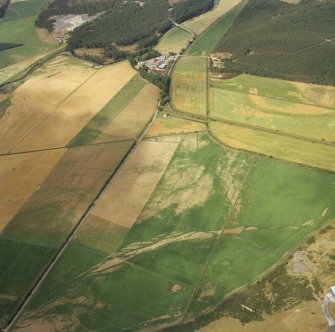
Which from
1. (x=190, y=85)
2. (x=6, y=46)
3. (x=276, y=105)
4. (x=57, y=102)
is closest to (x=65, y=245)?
(x=57, y=102)

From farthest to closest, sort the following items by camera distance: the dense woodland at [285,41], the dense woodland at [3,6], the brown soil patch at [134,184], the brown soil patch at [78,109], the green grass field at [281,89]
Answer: the dense woodland at [3,6], the dense woodland at [285,41], the green grass field at [281,89], the brown soil patch at [78,109], the brown soil patch at [134,184]

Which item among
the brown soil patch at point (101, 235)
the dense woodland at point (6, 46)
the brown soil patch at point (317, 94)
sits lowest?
the brown soil patch at point (317, 94)

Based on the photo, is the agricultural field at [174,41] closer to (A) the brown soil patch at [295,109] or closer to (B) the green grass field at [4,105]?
(A) the brown soil patch at [295,109]

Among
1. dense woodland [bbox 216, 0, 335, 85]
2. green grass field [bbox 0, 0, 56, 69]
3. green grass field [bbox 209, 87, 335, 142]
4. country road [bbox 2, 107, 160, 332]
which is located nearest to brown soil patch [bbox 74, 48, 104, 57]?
green grass field [bbox 0, 0, 56, 69]

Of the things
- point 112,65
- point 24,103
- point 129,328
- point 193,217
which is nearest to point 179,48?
point 112,65

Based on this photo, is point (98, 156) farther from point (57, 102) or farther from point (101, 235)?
point (57, 102)

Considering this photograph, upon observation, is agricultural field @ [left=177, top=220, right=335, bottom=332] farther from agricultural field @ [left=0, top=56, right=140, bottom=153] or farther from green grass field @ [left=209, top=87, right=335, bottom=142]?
agricultural field @ [left=0, top=56, right=140, bottom=153]

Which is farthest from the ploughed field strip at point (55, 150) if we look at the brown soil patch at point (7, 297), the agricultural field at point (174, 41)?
the agricultural field at point (174, 41)

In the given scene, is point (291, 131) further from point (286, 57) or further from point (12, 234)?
point (12, 234)
